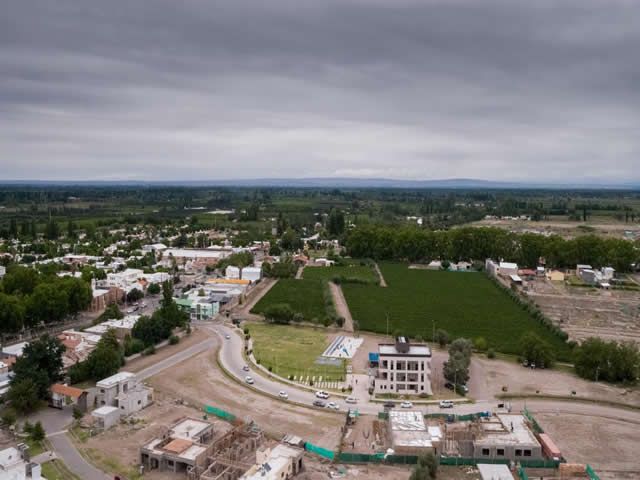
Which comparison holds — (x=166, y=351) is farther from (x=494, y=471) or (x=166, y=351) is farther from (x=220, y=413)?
(x=494, y=471)

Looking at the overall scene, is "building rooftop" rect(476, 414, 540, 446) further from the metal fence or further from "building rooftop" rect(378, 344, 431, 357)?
"building rooftop" rect(378, 344, 431, 357)

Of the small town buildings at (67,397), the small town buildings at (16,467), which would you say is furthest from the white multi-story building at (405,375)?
the small town buildings at (16,467)

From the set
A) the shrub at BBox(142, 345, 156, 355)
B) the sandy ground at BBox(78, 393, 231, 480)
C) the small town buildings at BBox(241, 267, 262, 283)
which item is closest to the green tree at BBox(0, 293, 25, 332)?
the shrub at BBox(142, 345, 156, 355)

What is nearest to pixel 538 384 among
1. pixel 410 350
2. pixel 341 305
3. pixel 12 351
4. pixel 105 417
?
pixel 410 350

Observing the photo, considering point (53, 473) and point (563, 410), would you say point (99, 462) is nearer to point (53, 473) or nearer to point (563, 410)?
point (53, 473)

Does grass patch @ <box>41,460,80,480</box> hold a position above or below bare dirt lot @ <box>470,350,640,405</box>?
below

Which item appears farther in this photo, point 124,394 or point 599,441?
point 124,394
